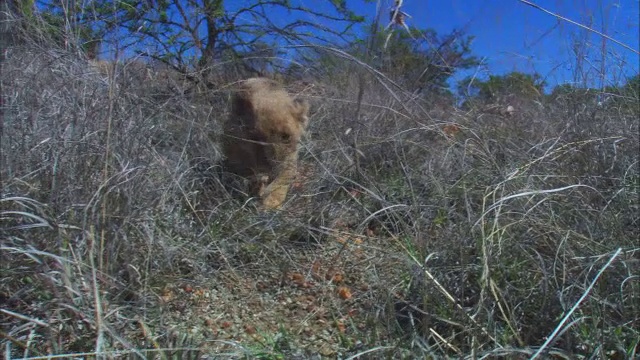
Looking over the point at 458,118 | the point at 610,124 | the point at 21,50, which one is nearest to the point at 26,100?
the point at 21,50

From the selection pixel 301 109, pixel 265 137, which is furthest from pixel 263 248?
pixel 301 109

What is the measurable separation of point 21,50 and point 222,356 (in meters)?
1.62

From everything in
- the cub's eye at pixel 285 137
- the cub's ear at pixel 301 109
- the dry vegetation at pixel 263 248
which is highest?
the cub's ear at pixel 301 109

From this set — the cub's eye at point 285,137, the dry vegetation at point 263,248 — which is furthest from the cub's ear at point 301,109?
the dry vegetation at point 263,248

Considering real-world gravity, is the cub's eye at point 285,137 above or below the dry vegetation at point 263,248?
above

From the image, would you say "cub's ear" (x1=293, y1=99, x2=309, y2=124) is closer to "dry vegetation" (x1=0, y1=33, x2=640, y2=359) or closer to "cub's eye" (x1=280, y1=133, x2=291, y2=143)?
"cub's eye" (x1=280, y1=133, x2=291, y2=143)

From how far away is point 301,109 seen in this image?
301 cm

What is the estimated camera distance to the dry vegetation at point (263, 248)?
1.83m

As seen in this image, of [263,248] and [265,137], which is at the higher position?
[265,137]

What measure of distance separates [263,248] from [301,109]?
2.65 feet

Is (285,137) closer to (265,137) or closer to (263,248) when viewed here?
(265,137)

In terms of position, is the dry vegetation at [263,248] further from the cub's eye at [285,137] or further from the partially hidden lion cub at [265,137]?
Answer: the cub's eye at [285,137]

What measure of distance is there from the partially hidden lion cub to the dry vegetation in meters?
0.11

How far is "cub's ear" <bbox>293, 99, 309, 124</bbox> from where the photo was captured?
2986 mm
